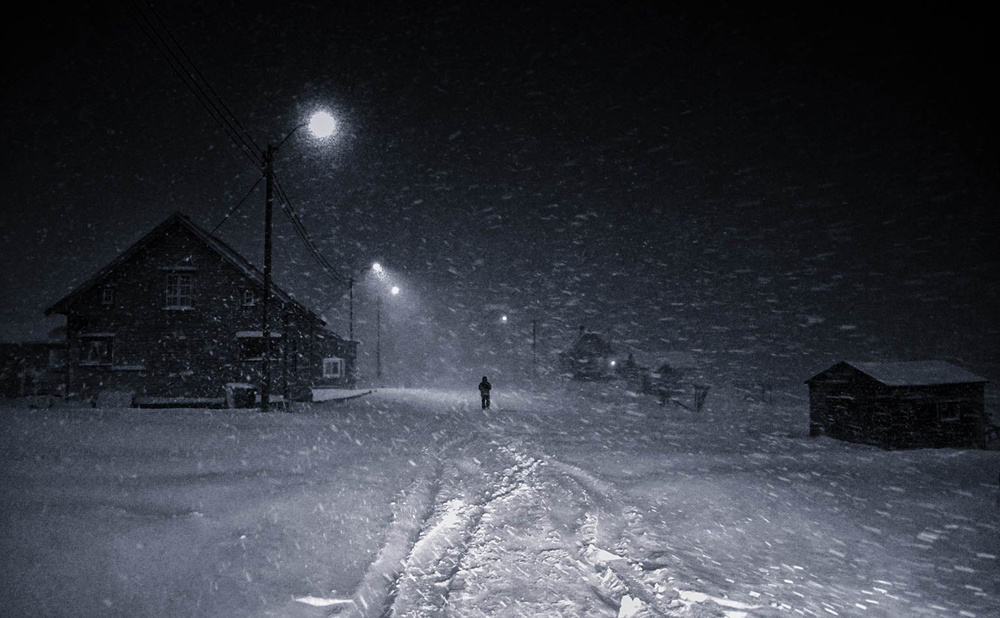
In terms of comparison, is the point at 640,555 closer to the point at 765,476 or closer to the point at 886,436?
the point at 765,476

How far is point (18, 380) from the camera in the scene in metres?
29.0

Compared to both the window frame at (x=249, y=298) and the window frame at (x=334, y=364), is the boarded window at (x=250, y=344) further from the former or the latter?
the window frame at (x=334, y=364)

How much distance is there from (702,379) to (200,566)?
183 feet

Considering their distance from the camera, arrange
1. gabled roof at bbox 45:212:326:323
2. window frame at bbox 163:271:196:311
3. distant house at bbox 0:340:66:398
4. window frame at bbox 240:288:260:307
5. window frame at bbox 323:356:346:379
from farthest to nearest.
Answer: window frame at bbox 323:356:346:379 → distant house at bbox 0:340:66:398 → window frame at bbox 240:288:260:307 → window frame at bbox 163:271:196:311 → gabled roof at bbox 45:212:326:323

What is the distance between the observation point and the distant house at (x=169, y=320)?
24.2 metres

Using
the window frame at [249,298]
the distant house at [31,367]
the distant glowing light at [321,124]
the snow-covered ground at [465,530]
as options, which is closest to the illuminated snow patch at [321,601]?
the snow-covered ground at [465,530]

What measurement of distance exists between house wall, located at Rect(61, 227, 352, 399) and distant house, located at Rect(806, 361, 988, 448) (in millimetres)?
23312

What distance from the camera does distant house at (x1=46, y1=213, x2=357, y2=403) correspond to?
24.2 meters

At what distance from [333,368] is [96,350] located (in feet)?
60.5

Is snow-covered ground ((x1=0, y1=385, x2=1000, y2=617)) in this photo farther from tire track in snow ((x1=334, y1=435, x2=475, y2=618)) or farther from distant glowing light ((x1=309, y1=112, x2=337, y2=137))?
distant glowing light ((x1=309, y1=112, x2=337, y2=137))

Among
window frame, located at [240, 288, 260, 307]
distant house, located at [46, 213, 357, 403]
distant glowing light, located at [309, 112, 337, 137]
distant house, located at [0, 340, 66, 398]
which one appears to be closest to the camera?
distant glowing light, located at [309, 112, 337, 137]

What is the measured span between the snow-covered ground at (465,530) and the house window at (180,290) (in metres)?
13.0

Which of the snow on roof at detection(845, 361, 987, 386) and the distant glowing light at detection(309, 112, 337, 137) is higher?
the distant glowing light at detection(309, 112, 337, 137)

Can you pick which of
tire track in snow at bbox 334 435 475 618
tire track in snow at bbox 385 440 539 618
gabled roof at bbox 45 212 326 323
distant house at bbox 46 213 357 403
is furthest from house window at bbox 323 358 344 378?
tire track in snow at bbox 385 440 539 618
